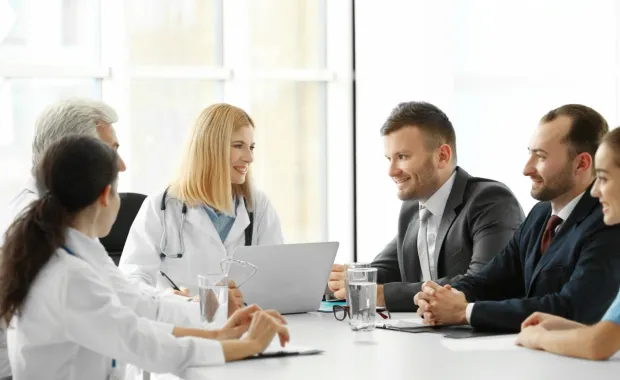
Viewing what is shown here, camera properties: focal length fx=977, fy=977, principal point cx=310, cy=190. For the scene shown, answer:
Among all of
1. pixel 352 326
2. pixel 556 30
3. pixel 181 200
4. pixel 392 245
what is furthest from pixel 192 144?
pixel 556 30

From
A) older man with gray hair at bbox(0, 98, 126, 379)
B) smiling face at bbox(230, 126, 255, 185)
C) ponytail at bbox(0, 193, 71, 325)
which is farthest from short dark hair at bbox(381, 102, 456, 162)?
ponytail at bbox(0, 193, 71, 325)

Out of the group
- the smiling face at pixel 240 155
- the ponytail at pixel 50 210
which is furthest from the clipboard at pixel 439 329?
the smiling face at pixel 240 155

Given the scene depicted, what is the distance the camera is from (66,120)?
11.6 ft

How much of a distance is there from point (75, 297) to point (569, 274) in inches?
55.5

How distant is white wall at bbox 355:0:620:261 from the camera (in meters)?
5.01

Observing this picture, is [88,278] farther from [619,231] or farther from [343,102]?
[343,102]

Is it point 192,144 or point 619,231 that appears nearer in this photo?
point 619,231

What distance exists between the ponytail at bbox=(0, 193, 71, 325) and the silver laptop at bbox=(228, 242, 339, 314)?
0.77m

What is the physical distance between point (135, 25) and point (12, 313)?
4283 millimetres

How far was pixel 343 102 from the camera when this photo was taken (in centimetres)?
724

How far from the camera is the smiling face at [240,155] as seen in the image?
395cm

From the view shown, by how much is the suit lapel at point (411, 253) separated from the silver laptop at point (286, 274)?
1.76 ft

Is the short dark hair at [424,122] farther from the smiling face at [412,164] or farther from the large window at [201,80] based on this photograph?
the large window at [201,80]

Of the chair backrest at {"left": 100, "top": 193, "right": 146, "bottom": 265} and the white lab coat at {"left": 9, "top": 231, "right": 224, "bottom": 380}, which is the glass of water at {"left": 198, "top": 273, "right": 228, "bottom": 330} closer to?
the white lab coat at {"left": 9, "top": 231, "right": 224, "bottom": 380}
